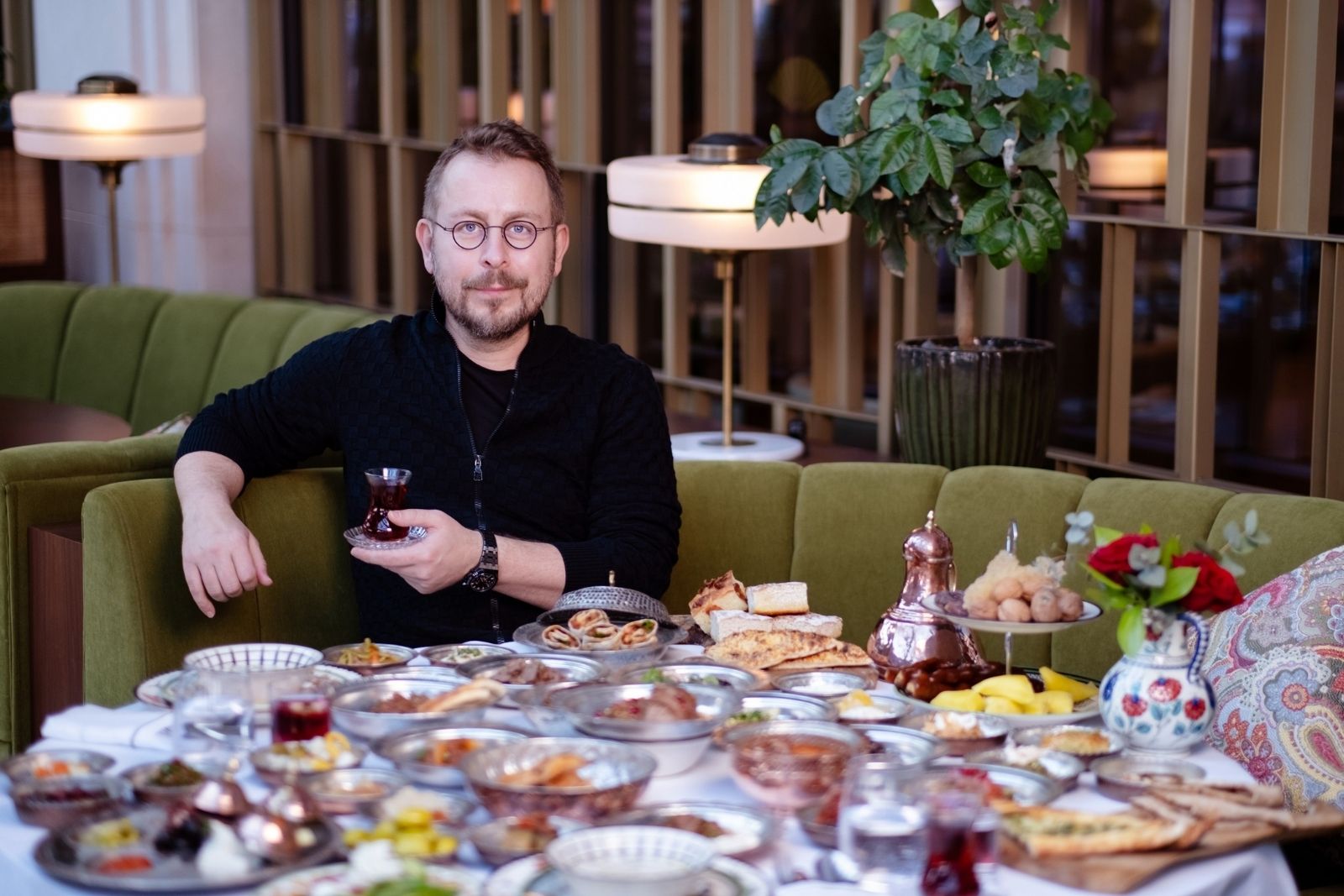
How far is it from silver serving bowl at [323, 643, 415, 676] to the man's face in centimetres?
69

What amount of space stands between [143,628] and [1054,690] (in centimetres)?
149

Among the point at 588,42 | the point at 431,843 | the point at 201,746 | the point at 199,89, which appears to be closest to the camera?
the point at 431,843

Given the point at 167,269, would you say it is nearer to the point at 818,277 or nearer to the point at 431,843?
the point at 818,277

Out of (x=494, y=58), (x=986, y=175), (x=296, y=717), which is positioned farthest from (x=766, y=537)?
(x=494, y=58)

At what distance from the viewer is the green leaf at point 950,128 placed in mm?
3156

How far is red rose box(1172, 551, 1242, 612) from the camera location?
191 centimetres

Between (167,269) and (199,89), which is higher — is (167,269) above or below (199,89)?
below

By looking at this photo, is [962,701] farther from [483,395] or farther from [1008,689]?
[483,395]

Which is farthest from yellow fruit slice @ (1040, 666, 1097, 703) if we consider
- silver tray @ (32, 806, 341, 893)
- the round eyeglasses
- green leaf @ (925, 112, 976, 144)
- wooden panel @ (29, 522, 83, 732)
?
wooden panel @ (29, 522, 83, 732)

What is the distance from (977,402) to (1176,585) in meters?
1.43

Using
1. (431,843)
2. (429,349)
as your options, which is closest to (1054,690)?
(431,843)

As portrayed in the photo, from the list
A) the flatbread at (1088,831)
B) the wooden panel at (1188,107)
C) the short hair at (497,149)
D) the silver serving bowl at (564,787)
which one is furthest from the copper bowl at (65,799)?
the wooden panel at (1188,107)

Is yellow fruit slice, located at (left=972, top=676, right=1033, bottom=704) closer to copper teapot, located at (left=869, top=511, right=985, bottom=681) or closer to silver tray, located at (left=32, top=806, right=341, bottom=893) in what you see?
copper teapot, located at (left=869, top=511, right=985, bottom=681)

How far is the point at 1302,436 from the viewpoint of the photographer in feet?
12.8
